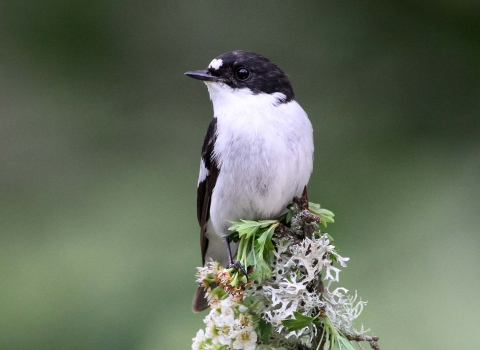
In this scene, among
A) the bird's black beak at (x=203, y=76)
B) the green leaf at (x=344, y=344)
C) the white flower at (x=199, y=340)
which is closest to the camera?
the green leaf at (x=344, y=344)

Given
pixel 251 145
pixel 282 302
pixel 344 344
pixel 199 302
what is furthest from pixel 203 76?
pixel 344 344

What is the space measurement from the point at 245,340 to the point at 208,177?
0.98 meters

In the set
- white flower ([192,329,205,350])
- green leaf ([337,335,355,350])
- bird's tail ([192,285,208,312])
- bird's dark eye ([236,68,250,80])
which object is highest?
bird's dark eye ([236,68,250,80])

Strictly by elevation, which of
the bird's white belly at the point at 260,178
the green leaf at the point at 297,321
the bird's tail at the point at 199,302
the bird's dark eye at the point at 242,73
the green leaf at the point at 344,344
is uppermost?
the bird's dark eye at the point at 242,73

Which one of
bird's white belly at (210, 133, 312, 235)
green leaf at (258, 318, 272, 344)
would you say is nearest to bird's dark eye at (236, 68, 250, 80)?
bird's white belly at (210, 133, 312, 235)

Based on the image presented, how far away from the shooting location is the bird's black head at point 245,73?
8.16 ft

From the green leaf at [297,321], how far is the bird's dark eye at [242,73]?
1.13 metres

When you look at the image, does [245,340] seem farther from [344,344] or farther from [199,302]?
[199,302]

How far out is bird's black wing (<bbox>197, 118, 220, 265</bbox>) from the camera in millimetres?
2461

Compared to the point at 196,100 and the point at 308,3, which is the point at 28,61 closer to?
the point at 196,100

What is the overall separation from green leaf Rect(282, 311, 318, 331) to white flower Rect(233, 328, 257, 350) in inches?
3.6

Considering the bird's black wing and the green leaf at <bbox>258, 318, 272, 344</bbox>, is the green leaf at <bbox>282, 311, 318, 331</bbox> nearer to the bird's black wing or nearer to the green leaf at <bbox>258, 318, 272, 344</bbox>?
the green leaf at <bbox>258, 318, 272, 344</bbox>

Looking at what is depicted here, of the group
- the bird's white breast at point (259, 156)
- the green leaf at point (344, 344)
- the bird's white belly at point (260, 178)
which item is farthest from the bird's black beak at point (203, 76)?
the green leaf at point (344, 344)

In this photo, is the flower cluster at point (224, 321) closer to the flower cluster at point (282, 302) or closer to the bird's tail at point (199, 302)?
the flower cluster at point (282, 302)
